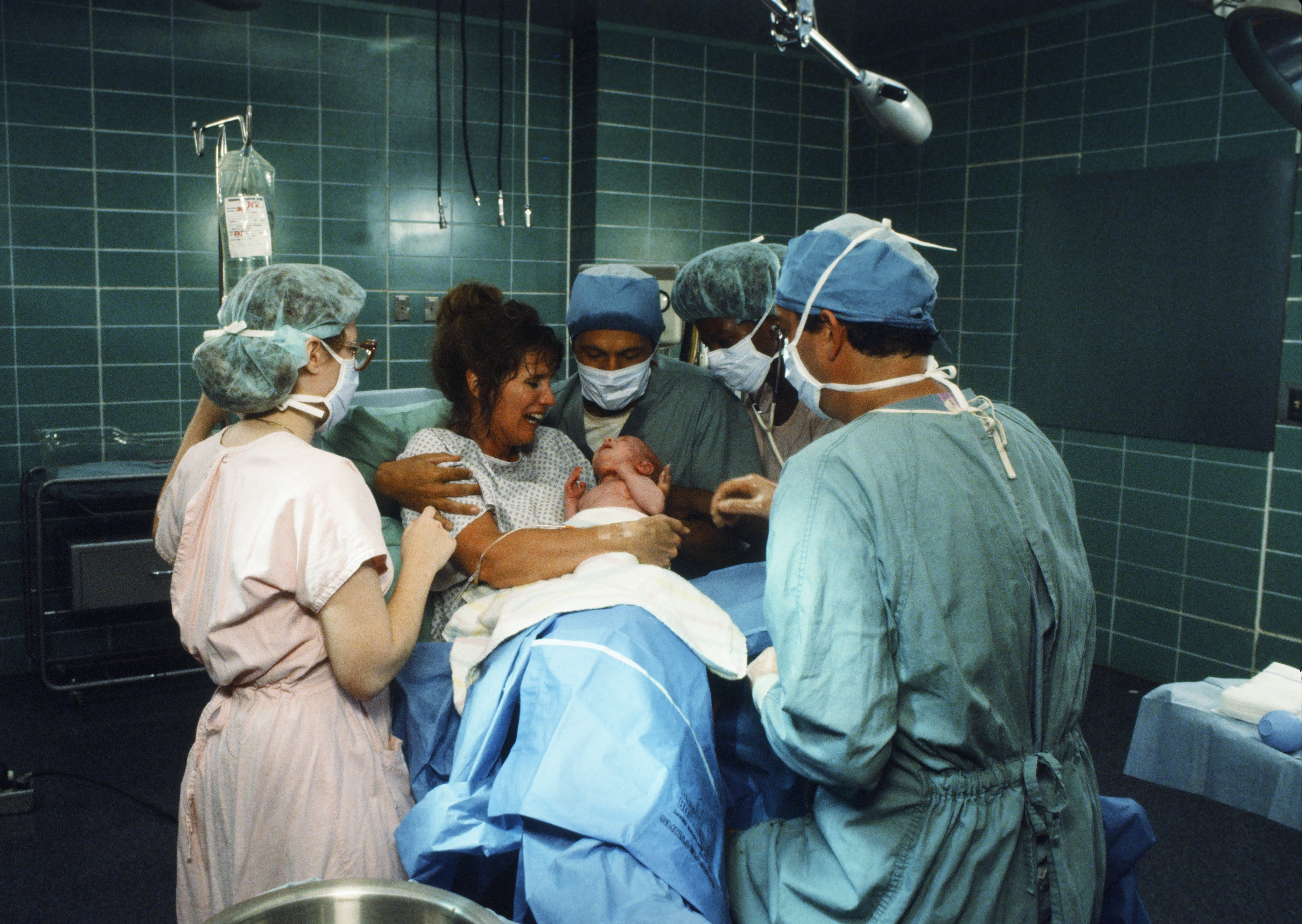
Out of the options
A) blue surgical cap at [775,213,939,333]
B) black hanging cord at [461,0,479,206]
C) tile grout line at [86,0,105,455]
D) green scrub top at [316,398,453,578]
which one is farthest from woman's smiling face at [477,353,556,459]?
tile grout line at [86,0,105,455]

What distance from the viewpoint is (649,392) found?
8.27 ft

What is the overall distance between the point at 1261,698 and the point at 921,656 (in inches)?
52.3

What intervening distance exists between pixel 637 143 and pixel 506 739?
12.6ft

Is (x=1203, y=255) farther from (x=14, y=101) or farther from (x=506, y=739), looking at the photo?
(x=14, y=101)

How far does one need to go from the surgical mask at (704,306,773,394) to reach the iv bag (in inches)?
54.4

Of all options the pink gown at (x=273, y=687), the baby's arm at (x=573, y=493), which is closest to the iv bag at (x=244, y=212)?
the baby's arm at (x=573, y=493)

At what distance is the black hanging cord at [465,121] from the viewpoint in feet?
14.3

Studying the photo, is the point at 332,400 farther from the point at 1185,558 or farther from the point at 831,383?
the point at 1185,558

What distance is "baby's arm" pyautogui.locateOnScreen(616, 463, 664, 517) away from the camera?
218 cm

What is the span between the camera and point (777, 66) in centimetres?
527

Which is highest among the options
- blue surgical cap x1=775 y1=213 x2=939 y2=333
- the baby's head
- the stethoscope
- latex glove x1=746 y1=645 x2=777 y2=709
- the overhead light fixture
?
the overhead light fixture

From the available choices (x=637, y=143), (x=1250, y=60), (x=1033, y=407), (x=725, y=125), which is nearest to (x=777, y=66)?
(x=725, y=125)

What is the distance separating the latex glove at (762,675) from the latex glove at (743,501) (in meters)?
0.36

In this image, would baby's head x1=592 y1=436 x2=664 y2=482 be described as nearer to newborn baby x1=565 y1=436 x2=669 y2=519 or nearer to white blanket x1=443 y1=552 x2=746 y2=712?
newborn baby x1=565 y1=436 x2=669 y2=519
